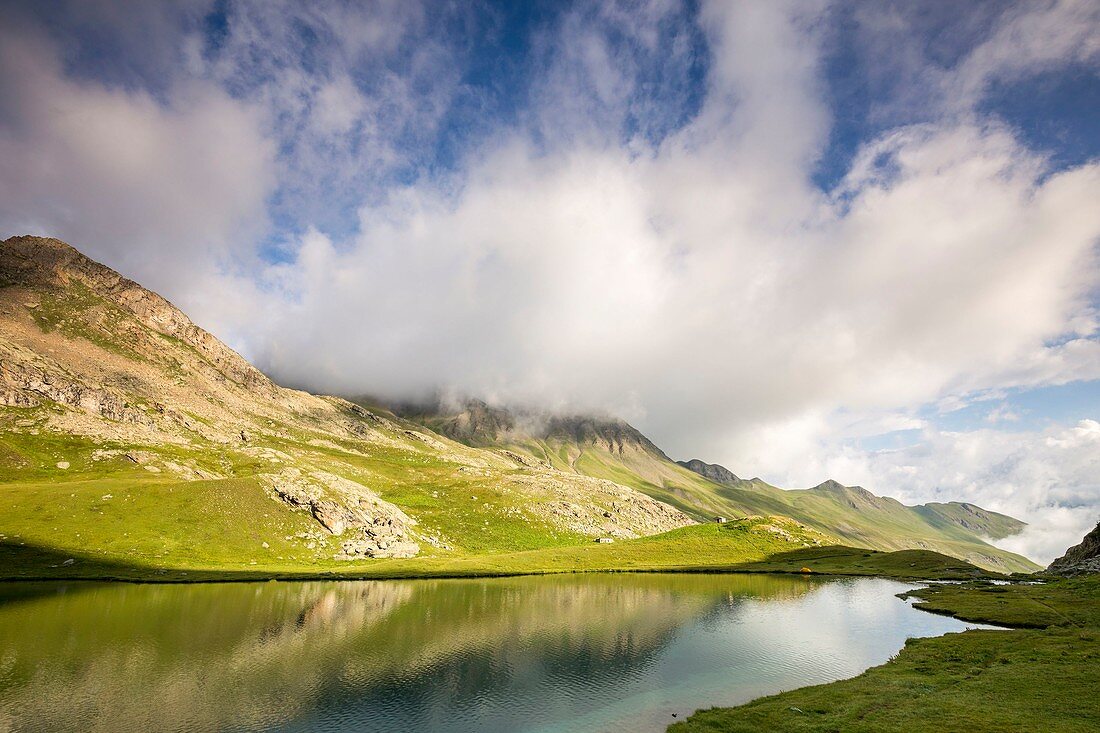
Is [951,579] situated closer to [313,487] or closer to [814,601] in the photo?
[814,601]

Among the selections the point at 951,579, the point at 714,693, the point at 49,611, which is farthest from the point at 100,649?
the point at 951,579

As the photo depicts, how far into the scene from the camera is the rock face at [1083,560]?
110 meters

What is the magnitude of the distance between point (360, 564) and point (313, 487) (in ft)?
138

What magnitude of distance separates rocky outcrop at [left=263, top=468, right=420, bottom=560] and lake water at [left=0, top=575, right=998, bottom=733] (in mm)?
58473

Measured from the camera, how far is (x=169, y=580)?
105812 millimetres

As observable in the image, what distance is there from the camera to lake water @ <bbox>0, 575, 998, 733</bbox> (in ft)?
130

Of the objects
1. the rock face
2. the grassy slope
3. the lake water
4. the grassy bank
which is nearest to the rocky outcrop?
the grassy bank

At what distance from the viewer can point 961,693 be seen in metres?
35.6

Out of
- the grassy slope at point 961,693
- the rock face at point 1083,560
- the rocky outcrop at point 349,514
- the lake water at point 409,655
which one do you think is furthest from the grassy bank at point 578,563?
the grassy slope at point 961,693

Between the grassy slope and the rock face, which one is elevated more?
the rock face

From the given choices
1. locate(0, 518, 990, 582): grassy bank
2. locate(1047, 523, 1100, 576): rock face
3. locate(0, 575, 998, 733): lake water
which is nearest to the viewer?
locate(0, 575, 998, 733): lake water

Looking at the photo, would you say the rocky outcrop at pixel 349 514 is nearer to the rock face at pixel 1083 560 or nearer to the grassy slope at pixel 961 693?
the grassy slope at pixel 961 693

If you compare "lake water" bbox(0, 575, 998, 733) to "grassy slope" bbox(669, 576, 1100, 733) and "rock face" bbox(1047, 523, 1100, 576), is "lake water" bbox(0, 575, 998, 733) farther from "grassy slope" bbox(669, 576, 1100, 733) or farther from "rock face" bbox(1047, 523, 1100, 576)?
"rock face" bbox(1047, 523, 1100, 576)

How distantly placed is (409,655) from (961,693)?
171 feet
